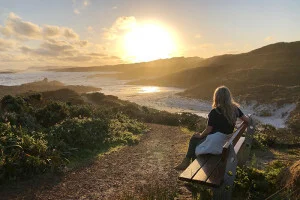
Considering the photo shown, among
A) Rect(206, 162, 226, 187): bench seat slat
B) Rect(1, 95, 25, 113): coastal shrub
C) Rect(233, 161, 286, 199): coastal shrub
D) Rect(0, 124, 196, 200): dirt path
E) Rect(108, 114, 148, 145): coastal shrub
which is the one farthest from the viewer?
Rect(1, 95, 25, 113): coastal shrub

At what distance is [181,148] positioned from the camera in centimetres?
1212

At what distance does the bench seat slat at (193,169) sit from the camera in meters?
4.85

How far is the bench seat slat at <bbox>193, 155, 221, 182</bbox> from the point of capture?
481cm

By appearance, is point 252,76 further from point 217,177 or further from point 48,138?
point 217,177

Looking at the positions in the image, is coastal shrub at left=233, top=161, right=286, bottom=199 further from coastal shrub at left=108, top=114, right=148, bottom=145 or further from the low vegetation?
coastal shrub at left=108, top=114, right=148, bottom=145

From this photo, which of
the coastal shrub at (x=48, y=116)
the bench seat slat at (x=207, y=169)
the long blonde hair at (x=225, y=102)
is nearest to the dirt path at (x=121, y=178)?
the bench seat slat at (x=207, y=169)

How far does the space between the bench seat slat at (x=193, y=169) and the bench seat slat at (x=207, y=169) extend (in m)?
0.07

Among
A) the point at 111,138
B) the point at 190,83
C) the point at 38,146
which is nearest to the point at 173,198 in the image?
the point at 38,146

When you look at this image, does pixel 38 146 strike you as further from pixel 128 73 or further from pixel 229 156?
pixel 128 73

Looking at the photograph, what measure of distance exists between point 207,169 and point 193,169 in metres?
0.26

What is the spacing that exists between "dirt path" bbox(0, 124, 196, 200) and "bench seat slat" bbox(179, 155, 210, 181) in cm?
119

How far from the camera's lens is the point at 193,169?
5.18m

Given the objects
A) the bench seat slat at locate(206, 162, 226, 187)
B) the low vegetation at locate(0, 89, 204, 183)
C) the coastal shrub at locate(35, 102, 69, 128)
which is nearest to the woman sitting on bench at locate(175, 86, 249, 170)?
the bench seat slat at locate(206, 162, 226, 187)

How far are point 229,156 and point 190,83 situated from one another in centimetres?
10403
